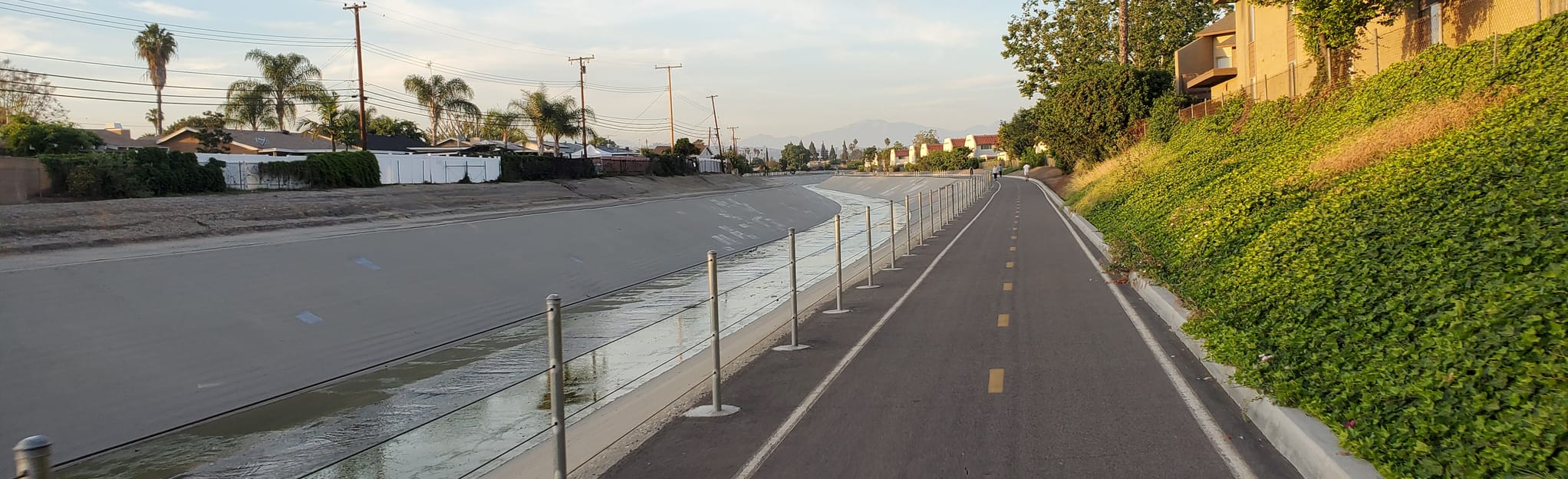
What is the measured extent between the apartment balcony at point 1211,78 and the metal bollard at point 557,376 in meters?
50.8

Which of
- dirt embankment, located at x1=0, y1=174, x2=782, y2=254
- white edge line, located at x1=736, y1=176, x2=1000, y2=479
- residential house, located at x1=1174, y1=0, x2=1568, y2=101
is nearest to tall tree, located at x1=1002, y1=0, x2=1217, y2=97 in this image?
residential house, located at x1=1174, y1=0, x2=1568, y2=101

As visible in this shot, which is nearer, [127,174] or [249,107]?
[127,174]

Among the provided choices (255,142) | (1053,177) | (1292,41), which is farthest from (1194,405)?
(1053,177)

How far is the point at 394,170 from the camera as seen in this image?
54312 millimetres

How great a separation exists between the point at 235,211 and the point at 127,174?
468 cm

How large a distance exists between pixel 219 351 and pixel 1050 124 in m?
51.6

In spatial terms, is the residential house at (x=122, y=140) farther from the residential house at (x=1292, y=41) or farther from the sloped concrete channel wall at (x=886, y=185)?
the residential house at (x=1292, y=41)

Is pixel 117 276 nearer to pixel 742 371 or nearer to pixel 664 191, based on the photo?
pixel 742 371

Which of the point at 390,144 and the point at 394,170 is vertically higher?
the point at 390,144

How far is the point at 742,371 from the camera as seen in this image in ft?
36.5

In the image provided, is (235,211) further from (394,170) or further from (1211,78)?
(1211,78)

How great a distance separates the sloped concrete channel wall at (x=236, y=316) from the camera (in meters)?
12.3

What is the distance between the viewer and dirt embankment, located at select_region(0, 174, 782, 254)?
29234 mm

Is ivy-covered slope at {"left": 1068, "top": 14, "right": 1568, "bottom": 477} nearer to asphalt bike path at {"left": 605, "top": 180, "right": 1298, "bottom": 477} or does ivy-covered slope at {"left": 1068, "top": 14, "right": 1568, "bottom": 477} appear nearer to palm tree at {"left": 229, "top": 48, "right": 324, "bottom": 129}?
asphalt bike path at {"left": 605, "top": 180, "right": 1298, "bottom": 477}
